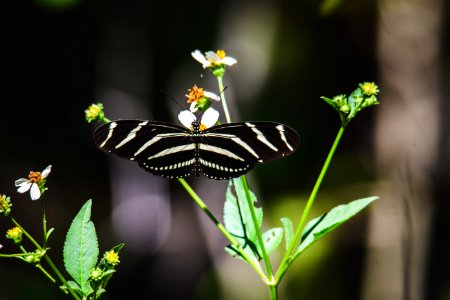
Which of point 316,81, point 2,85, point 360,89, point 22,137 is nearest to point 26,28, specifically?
point 2,85

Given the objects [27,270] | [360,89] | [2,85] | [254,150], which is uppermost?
[2,85]

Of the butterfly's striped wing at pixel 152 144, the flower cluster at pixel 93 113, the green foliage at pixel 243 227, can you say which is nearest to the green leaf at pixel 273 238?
the green foliage at pixel 243 227

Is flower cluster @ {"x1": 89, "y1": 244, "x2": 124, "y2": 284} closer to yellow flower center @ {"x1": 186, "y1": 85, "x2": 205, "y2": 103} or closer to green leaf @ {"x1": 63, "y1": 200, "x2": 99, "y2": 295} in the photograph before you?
green leaf @ {"x1": 63, "y1": 200, "x2": 99, "y2": 295}

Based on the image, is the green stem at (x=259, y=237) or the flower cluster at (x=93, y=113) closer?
the green stem at (x=259, y=237)

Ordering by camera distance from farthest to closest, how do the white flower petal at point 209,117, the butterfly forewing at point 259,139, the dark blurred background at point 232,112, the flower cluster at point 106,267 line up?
the dark blurred background at point 232,112 → the white flower petal at point 209,117 → the butterfly forewing at point 259,139 → the flower cluster at point 106,267

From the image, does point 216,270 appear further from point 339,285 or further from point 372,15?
point 372,15

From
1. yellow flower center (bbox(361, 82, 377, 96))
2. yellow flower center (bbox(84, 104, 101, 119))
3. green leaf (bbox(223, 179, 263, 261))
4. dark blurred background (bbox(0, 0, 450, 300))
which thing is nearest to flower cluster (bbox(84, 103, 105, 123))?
yellow flower center (bbox(84, 104, 101, 119))

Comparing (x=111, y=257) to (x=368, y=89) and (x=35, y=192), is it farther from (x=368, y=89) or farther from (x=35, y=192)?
(x=368, y=89)

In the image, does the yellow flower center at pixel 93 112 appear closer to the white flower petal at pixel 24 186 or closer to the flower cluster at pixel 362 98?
the white flower petal at pixel 24 186
